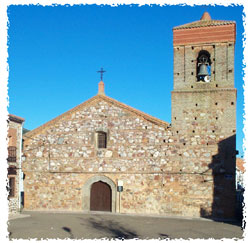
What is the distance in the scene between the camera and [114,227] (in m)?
14.2

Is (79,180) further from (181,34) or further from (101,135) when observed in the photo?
(181,34)

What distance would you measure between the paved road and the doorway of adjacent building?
3.36ft

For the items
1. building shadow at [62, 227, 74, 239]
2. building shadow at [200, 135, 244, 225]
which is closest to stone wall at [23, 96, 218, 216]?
building shadow at [200, 135, 244, 225]

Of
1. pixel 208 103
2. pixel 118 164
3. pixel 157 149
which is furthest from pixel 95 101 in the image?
pixel 208 103

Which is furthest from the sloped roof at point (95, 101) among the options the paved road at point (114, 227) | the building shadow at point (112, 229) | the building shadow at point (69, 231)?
the building shadow at point (69, 231)

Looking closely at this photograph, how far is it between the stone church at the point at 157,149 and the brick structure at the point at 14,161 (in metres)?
1.22

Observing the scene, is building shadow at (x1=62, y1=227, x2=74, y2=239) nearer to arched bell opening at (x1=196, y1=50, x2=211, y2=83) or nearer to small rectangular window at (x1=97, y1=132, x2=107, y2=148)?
small rectangular window at (x1=97, y1=132, x2=107, y2=148)

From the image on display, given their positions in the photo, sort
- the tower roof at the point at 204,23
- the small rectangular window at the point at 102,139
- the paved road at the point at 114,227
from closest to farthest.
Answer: the paved road at the point at 114,227
the tower roof at the point at 204,23
the small rectangular window at the point at 102,139

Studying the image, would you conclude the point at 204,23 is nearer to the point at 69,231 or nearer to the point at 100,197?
the point at 100,197

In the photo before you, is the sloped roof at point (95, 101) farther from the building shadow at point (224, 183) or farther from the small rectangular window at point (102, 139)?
the building shadow at point (224, 183)

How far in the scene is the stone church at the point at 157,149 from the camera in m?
17.0

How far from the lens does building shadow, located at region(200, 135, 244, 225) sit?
16484 millimetres

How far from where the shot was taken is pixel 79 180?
61.5 ft

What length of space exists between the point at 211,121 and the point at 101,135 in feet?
20.0
